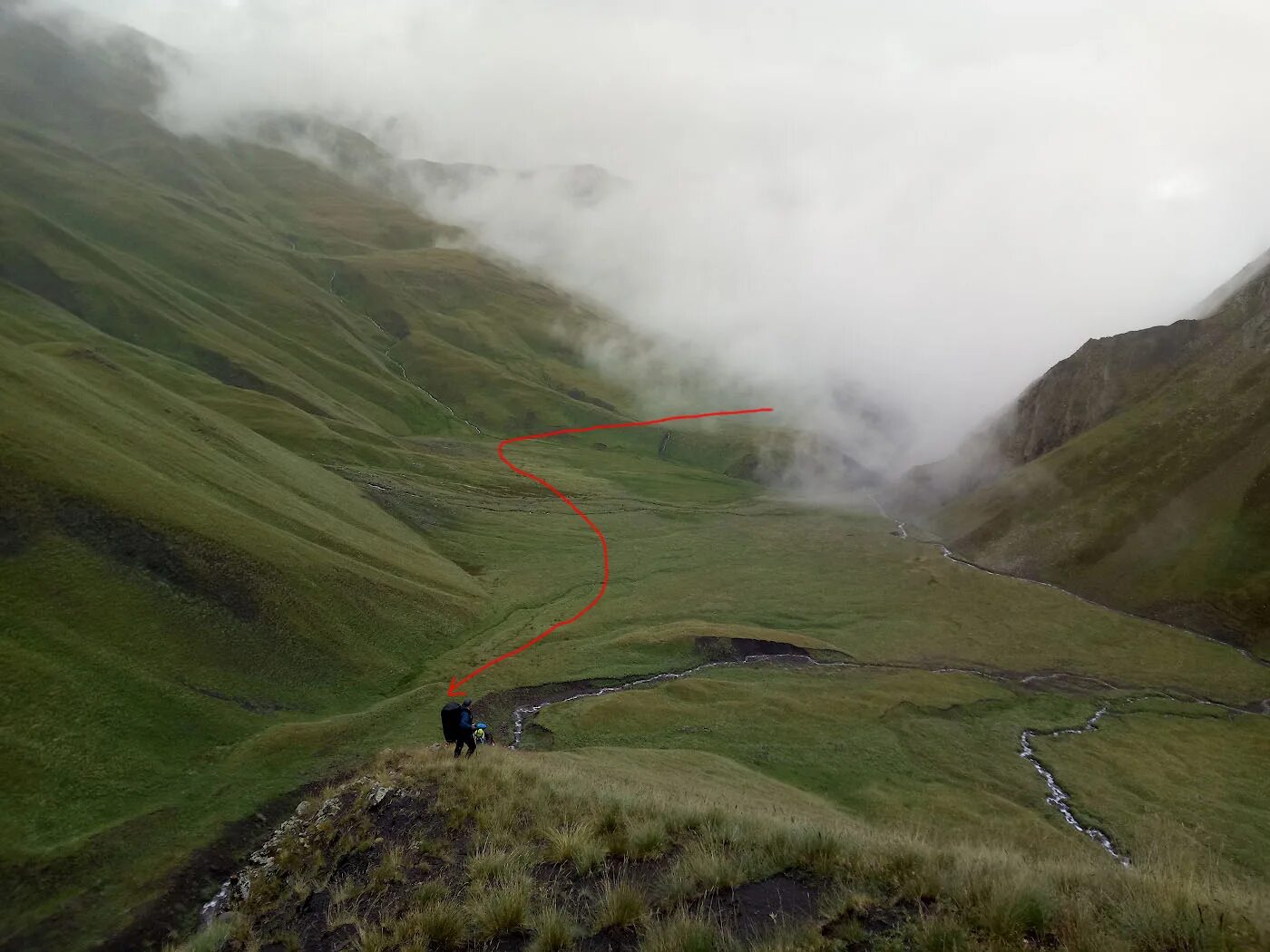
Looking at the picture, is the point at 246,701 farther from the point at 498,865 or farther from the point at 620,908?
the point at 620,908

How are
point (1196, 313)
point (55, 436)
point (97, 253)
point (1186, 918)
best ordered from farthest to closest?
point (97, 253) < point (1196, 313) < point (55, 436) < point (1186, 918)

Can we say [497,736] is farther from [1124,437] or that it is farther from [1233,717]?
[1124,437]

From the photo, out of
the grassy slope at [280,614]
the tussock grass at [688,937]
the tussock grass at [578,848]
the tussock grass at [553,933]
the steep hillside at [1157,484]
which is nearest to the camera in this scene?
the tussock grass at [688,937]

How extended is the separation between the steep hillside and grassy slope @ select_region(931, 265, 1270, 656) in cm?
18

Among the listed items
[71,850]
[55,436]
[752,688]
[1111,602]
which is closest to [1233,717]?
[1111,602]

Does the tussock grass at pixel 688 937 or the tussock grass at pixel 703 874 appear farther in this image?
the tussock grass at pixel 703 874

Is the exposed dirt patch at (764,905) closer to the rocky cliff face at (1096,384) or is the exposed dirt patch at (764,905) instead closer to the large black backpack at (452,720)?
the large black backpack at (452,720)

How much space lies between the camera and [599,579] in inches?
3691

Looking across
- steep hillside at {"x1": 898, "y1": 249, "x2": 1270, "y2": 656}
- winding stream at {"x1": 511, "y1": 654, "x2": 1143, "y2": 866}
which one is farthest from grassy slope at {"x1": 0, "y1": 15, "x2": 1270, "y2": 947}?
steep hillside at {"x1": 898, "y1": 249, "x2": 1270, "y2": 656}

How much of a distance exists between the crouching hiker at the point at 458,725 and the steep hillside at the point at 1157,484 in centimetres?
8959

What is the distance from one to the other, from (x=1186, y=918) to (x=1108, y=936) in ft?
3.17

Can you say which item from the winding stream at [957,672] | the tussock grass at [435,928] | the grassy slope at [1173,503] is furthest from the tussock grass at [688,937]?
the grassy slope at [1173,503]

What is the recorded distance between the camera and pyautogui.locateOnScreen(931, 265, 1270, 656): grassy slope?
85250mm

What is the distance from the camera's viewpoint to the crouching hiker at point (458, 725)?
2636 cm
